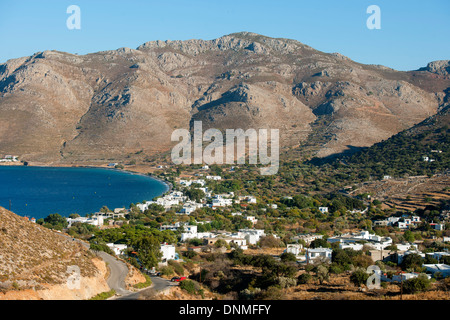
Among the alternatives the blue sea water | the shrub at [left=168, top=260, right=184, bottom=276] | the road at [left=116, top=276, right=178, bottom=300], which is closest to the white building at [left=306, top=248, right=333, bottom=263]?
the shrub at [left=168, top=260, right=184, bottom=276]

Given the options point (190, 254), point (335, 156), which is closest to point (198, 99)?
point (335, 156)

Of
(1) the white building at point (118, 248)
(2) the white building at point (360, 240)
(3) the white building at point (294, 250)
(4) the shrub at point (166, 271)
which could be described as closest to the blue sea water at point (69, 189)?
(1) the white building at point (118, 248)

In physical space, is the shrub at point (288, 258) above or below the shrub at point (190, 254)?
above

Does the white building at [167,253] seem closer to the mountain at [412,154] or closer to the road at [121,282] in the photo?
the road at [121,282]

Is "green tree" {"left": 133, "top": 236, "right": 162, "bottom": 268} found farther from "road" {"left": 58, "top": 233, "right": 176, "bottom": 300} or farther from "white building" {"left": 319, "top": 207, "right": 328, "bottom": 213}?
"white building" {"left": 319, "top": 207, "right": 328, "bottom": 213}
